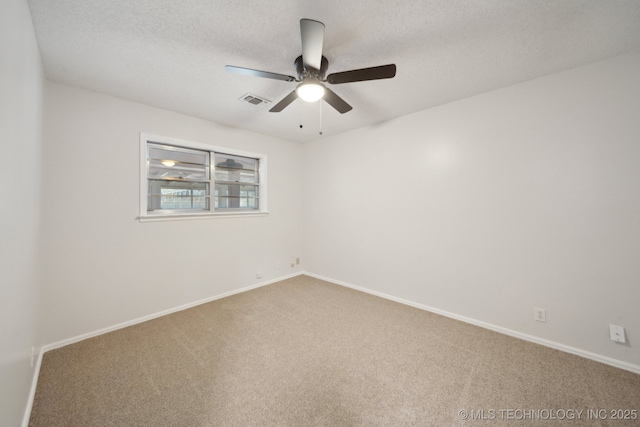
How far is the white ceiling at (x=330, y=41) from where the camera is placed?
1.44 metres

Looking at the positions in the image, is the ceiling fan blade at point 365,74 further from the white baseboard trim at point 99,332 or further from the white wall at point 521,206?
the white baseboard trim at point 99,332

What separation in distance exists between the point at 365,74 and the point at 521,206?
2.02 metres

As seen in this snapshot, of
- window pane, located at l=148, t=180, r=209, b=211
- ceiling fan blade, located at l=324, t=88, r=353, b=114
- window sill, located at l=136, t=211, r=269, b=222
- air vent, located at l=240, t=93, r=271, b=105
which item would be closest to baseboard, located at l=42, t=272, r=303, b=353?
window sill, located at l=136, t=211, r=269, b=222

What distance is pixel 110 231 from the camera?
2467mm

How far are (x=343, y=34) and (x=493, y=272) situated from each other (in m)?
2.68

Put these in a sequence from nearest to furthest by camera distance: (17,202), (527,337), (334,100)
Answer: (17,202)
(334,100)
(527,337)

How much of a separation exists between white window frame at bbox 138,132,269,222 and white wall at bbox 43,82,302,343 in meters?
0.06

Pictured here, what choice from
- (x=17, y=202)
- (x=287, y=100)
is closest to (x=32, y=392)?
(x=17, y=202)

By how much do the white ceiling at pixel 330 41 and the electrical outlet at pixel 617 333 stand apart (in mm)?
2222

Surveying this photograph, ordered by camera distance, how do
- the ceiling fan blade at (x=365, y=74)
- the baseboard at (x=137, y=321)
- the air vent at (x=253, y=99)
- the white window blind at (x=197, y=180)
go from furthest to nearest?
the white window blind at (x=197, y=180) → the air vent at (x=253, y=99) → the baseboard at (x=137, y=321) → the ceiling fan blade at (x=365, y=74)

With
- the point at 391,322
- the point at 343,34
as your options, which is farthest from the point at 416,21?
the point at 391,322

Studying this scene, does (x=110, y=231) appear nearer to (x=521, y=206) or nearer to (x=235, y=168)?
(x=235, y=168)

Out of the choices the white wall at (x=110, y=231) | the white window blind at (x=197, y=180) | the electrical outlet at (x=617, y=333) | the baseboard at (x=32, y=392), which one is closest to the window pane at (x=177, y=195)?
the white window blind at (x=197, y=180)

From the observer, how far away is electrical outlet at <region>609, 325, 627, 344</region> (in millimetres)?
1858
